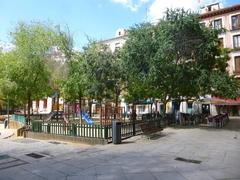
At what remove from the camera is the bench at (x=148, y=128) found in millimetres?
16373

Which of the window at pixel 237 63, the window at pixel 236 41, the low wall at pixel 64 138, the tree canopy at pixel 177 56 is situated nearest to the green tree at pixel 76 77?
the tree canopy at pixel 177 56

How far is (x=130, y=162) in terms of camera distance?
963 centimetres

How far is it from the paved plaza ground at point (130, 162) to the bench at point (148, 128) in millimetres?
2137

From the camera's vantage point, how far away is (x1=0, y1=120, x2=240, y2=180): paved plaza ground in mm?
8141

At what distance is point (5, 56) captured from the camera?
2700 centimetres

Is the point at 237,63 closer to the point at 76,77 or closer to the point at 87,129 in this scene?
the point at 76,77

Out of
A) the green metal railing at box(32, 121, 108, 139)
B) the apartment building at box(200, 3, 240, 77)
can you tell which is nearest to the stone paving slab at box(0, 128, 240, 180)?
the green metal railing at box(32, 121, 108, 139)

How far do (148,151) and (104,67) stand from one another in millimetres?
13840

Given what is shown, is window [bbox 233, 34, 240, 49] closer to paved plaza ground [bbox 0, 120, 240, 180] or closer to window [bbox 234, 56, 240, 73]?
window [bbox 234, 56, 240, 73]

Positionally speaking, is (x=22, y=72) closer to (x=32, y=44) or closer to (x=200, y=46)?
(x=32, y=44)

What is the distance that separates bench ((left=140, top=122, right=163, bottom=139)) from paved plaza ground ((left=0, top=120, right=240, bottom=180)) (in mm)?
2137

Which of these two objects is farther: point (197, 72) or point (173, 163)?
point (197, 72)

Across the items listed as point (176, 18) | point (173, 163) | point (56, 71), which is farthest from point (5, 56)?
point (173, 163)

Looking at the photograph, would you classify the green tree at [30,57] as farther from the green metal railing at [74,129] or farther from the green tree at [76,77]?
the green metal railing at [74,129]
